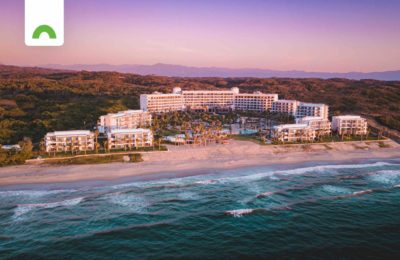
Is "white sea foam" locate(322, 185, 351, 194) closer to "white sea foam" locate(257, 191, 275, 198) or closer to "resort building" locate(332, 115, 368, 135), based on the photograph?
"white sea foam" locate(257, 191, 275, 198)

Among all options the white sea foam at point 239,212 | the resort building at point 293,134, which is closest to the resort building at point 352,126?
the resort building at point 293,134

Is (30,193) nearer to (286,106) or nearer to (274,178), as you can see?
(274,178)

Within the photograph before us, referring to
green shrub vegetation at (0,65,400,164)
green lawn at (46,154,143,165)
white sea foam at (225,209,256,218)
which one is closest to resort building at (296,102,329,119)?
green shrub vegetation at (0,65,400,164)

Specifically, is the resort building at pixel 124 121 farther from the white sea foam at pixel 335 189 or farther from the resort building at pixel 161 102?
the white sea foam at pixel 335 189

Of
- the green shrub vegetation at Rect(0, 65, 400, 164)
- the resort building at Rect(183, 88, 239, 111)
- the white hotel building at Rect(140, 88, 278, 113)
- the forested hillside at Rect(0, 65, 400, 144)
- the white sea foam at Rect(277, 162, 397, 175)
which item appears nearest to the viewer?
the white sea foam at Rect(277, 162, 397, 175)

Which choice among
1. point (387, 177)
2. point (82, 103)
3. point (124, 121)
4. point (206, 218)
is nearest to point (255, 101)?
point (124, 121)
